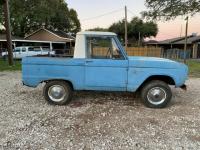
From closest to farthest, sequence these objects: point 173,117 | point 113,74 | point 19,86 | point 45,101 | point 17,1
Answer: point 173,117 → point 113,74 → point 45,101 → point 19,86 → point 17,1

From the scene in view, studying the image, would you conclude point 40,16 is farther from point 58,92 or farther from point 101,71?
point 101,71

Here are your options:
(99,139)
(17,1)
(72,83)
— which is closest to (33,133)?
(99,139)

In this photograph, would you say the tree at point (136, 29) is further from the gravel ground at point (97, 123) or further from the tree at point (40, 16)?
the gravel ground at point (97, 123)

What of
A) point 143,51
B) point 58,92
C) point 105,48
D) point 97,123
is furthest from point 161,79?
point 143,51

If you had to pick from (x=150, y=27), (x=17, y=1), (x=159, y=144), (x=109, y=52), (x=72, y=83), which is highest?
(x=17, y=1)

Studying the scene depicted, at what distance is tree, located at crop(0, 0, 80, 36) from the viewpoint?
39975 millimetres

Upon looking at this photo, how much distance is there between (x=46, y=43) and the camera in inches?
1529

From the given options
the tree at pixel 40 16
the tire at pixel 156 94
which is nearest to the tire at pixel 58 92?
the tire at pixel 156 94

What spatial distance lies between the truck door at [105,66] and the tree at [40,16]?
36.8 m

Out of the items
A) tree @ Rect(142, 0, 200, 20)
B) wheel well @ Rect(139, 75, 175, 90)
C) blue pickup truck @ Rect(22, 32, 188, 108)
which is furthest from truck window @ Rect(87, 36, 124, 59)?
tree @ Rect(142, 0, 200, 20)

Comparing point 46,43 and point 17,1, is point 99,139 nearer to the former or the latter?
point 46,43

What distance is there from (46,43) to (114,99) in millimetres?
33884

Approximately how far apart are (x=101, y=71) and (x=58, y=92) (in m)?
1.39

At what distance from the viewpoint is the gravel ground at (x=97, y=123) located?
4.10 metres
